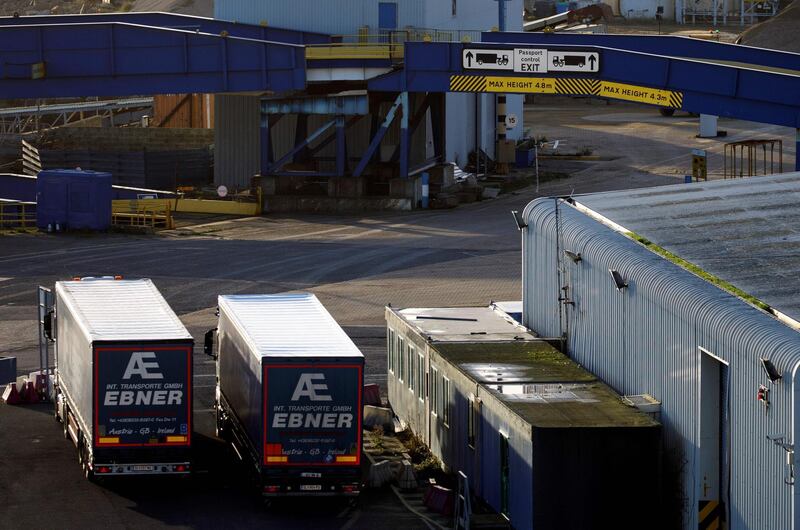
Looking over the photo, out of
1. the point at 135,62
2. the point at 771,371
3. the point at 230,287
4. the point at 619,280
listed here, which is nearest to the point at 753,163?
the point at 135,62

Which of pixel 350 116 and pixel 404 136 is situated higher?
pixel 350 116

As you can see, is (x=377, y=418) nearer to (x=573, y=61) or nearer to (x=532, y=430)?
(x=532, y=430)

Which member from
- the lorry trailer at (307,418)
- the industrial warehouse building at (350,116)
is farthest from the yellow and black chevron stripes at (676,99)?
the lorry trailer at (307,418)

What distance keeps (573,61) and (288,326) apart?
3441 centimetres

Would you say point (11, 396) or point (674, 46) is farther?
point (674, 46)

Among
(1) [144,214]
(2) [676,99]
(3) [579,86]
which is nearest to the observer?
(2) [676,99]

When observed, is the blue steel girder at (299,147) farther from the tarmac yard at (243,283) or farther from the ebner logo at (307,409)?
the ebner logo at (307,409)

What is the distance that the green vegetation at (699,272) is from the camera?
21.6 m

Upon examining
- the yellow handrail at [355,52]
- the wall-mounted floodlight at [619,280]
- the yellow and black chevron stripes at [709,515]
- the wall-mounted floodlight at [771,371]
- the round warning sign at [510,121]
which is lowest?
the yellow and black chevron stripes at [709,515]

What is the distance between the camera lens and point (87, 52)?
57562mm

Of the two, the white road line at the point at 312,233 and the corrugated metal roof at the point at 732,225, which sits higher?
the corrugated metal roof at the point at 732,225

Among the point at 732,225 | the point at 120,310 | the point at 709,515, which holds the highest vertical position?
the point at 732,225

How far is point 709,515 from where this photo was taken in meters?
21.4

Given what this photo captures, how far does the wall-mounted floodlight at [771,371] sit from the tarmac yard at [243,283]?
→ 24.6 feet
